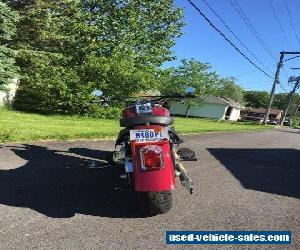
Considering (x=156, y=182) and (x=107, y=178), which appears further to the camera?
(x=107, y=178)

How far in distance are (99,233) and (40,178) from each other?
2.61 m

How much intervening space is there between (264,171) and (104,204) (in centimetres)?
578

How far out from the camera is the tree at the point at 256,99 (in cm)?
13738

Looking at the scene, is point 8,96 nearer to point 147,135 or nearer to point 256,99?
point 147,135

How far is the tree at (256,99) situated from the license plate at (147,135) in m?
134

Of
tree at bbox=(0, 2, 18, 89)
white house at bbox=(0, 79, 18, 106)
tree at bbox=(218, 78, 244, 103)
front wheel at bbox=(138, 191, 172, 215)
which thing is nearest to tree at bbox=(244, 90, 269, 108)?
tree at bbox=(218, 78, 244, 103)

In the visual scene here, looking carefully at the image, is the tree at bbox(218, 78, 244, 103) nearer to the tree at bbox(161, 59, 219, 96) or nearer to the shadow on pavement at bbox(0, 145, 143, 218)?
the tree at bbox(161, 59, 219, 96)

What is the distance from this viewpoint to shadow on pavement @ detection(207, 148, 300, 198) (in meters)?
8.58

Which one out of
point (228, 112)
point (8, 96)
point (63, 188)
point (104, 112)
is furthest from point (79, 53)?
point (228, 112)

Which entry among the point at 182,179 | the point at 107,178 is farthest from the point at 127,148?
the point at 107,178

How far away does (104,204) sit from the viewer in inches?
239

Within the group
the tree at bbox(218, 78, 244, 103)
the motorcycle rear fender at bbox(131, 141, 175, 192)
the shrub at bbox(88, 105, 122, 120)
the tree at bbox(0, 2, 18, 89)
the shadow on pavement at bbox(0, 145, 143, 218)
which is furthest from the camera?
the tree at bbox(218, 78, 244, 103)

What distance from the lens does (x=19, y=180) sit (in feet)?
22.5

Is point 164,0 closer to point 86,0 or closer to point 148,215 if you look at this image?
point 86,0
